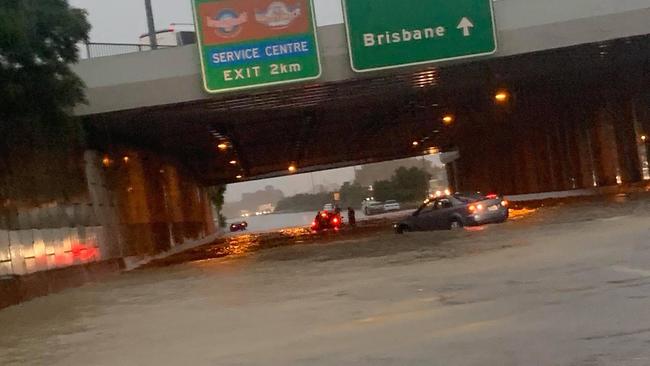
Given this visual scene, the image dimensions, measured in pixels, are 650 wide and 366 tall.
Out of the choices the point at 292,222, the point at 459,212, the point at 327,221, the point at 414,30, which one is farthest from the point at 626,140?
the point at 292,222

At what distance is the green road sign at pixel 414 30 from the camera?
23.9m

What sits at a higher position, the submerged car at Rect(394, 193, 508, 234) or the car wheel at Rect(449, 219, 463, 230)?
the submerged car at Rect(394, 193, 508, 234)

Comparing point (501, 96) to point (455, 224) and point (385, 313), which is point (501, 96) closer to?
point (455, 224)

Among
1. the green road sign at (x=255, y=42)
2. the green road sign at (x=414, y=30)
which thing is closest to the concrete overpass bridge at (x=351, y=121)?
the green road sign at (x=414, y=30)

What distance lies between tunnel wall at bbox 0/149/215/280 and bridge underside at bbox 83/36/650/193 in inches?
45.8

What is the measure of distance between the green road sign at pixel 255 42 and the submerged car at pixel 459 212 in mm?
7018

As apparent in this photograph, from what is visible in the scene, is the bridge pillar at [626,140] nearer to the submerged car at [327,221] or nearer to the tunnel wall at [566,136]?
the tunnel wall at [566,136]

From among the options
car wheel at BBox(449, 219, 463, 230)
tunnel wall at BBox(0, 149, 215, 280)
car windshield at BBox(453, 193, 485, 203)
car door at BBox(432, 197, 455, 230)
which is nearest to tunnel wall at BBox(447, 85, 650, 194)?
car windshield at BBox(453, 193, 485, 203)

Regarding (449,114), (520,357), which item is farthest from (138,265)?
(520,357)

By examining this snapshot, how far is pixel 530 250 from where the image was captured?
16891 mm

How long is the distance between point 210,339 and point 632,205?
20995 mm

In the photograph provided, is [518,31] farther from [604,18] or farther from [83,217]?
[83,217]

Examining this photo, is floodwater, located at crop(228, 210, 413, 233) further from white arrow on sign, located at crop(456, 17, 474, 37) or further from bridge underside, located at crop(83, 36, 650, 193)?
white arrow on sign, located at crop(456, 17, 474, 37)

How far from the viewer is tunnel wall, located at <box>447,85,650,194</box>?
43406mm
